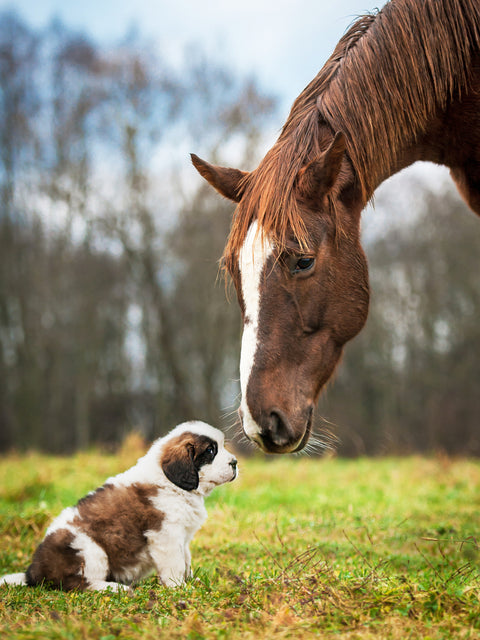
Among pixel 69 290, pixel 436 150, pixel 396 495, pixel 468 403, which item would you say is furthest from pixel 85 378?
pixel 436 150

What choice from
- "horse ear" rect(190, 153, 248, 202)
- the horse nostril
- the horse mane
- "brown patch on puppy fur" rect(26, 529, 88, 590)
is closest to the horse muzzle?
the horse nostril

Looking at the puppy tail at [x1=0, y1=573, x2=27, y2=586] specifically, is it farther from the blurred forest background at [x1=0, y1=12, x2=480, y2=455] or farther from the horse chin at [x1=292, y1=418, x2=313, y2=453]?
the blurred forest background at [x1=0, y1=12, x2=480, y2=455]

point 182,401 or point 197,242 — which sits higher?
point 197,242

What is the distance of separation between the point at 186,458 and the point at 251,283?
1.10 meters

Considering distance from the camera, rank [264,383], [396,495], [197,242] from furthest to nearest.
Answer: [197,242] < [396,495] < [264,383]

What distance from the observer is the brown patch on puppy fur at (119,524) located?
2.98 metres

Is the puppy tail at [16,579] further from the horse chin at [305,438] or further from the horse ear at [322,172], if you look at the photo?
the horse ear at [322,172]

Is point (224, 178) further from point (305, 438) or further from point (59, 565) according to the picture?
point (59, 565)

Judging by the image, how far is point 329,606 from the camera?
2.20 m

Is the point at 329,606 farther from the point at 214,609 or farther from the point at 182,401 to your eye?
the point at 182,401

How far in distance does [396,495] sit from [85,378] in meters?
13.9

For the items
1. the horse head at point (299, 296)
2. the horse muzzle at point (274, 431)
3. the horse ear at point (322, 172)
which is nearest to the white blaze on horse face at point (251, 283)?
the horse head at point (299, 296)

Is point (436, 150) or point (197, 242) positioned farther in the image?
point (197, 242)

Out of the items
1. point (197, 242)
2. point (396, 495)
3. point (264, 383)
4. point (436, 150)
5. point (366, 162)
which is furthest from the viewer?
point (197, 242)
